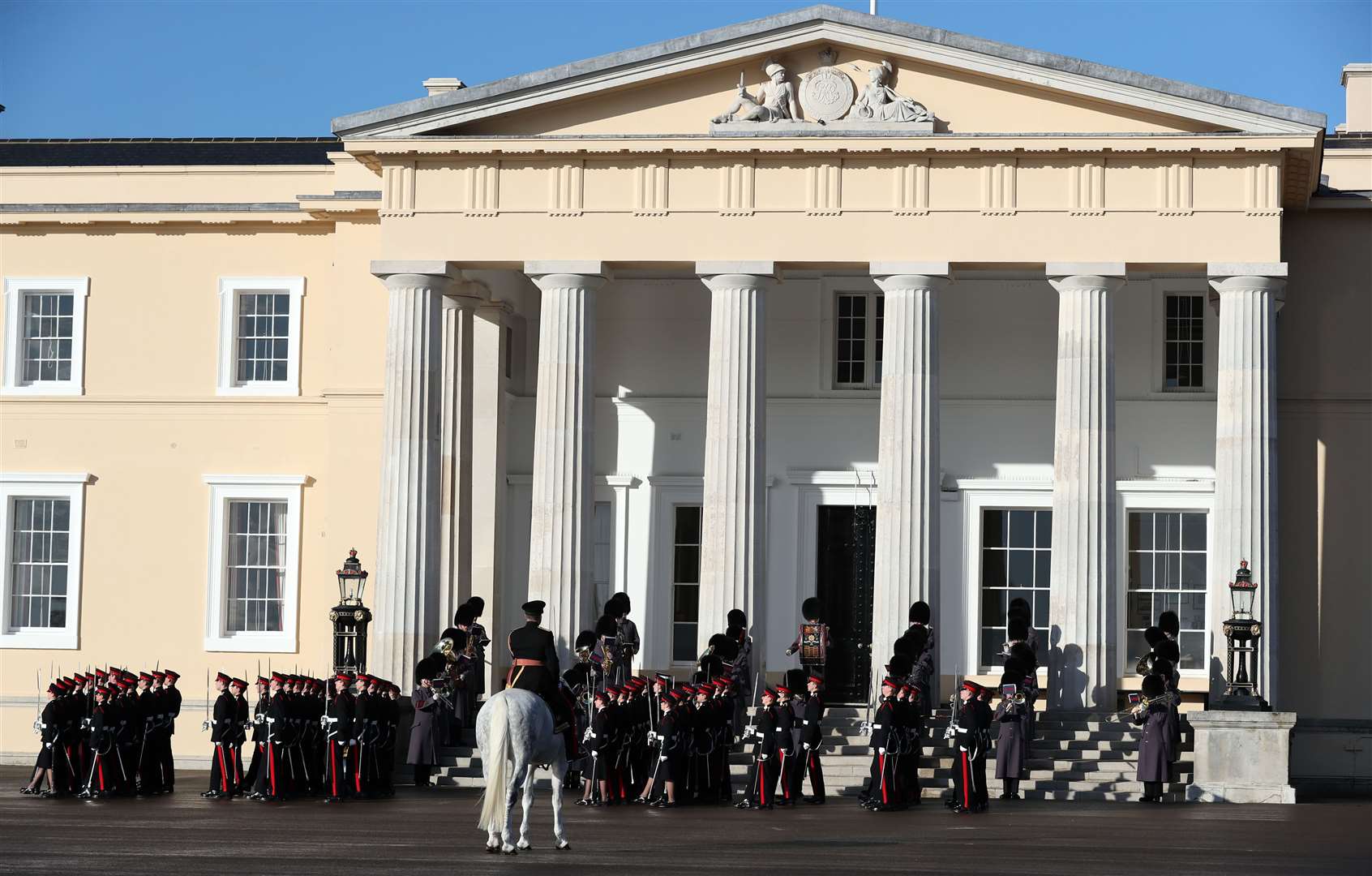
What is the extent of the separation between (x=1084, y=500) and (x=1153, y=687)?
11.4ft

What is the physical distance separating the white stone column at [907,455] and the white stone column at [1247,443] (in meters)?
3.86

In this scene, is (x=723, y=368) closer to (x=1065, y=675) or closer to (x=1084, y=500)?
(x=1084, y=500)

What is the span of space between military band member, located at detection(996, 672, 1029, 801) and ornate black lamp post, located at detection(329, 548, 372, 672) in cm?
847

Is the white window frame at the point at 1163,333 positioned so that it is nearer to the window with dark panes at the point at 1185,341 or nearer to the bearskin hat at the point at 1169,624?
the window with dark panes at the point at 1185,341

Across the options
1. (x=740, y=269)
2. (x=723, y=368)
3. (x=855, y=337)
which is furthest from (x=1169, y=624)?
(x=740, y=269)

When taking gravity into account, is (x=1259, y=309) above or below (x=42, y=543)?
above

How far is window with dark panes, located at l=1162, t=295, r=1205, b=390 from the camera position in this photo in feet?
104

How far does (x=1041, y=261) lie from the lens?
2812 centimetres

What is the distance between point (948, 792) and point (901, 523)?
471 cm

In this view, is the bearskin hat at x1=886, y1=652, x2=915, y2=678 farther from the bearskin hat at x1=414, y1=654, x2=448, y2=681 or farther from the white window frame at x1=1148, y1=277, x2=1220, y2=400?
the white window frame at x1=1148, y1=277, x2=1220, y2=400

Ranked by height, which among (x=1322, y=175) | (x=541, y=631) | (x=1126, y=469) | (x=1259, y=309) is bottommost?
(x=541, y=631)

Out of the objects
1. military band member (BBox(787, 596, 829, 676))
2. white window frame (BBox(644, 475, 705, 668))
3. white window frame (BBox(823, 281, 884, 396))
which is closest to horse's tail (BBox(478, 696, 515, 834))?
military band member (BBox(787, 596, 829, 676))

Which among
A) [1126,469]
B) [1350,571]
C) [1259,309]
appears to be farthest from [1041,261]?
[1350,571]

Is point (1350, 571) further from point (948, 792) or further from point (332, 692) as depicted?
point (332, 692)
